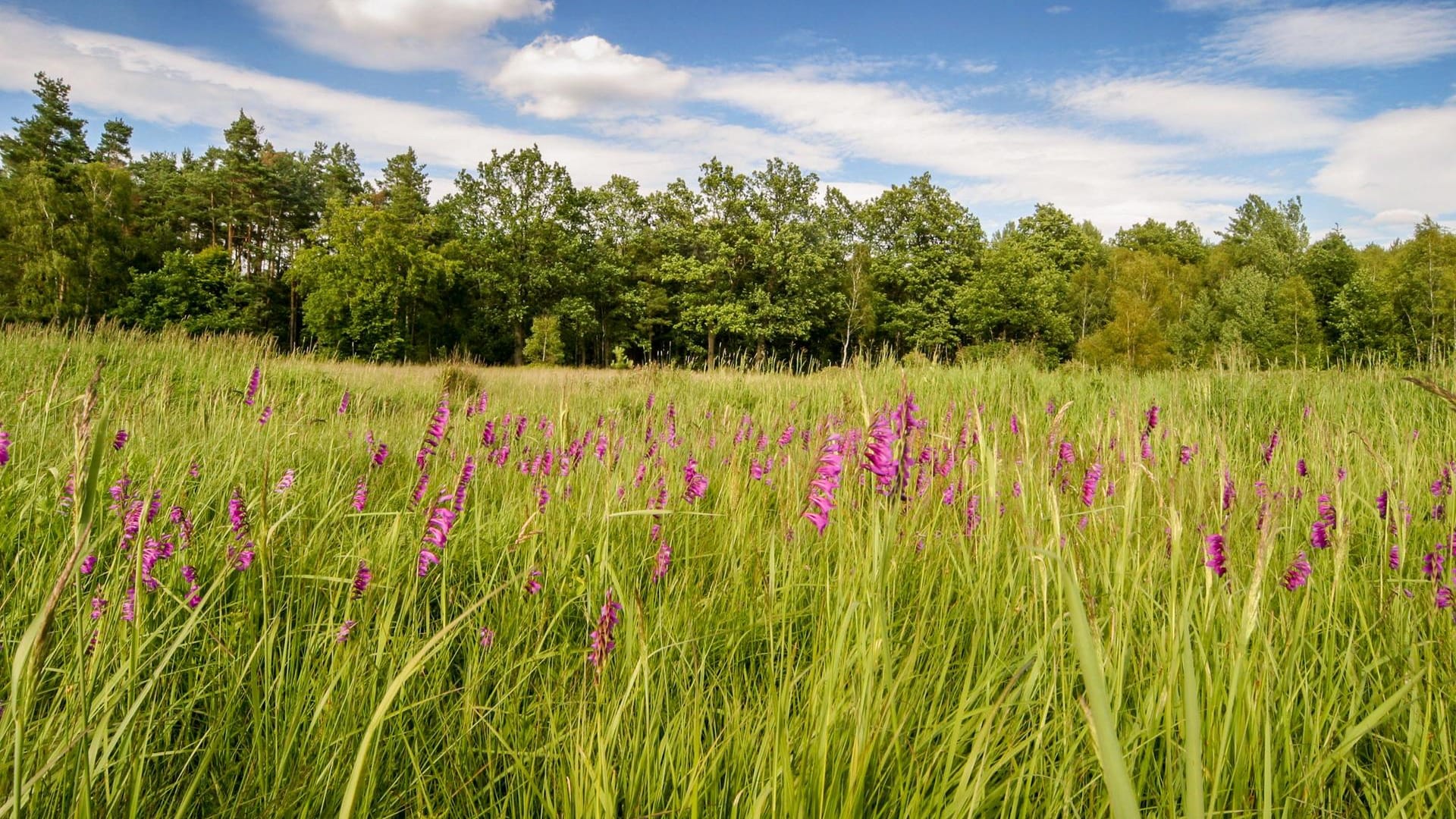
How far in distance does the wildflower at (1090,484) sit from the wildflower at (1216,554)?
0.79 m

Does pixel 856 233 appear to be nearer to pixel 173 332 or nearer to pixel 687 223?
pixel 687 223

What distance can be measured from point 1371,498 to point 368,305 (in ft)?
142

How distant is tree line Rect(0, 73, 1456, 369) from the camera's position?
3694 cm

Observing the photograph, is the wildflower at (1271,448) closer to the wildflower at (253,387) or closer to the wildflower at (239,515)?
the wildflower at (239,515)

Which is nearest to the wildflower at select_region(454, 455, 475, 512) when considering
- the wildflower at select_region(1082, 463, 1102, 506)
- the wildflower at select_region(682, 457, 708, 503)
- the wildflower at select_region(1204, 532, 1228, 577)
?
the wildflower at select_region(682, 457, 708, 503)

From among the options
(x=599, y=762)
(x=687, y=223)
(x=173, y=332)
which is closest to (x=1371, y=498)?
(x=599, y=762)

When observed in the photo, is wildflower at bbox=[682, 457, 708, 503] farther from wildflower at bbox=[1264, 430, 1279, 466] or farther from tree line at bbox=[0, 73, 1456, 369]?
tree line at bbox=[0, 73, 1456, 369]

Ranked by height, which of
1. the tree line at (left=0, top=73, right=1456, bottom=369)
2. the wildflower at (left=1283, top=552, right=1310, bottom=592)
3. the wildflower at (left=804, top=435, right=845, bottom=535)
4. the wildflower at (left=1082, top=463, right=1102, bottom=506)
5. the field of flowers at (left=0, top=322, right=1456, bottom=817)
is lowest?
the field of flowers at (left=0, top=322, right=1456, bottom=817)

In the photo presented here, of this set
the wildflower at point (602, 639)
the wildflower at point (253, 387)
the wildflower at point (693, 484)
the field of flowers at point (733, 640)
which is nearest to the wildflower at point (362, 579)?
the field of flowers at point (733, 640)

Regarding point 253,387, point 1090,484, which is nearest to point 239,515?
point 1090,484

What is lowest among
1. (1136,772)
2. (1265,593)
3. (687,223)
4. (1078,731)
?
Answer: (1136,772)

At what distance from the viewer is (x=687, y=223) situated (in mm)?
47031

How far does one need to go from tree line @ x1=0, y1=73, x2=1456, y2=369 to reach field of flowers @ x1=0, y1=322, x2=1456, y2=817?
34417mm

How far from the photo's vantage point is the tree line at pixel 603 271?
121 feet
